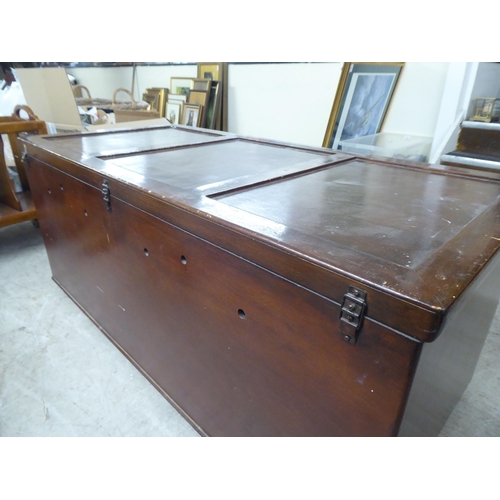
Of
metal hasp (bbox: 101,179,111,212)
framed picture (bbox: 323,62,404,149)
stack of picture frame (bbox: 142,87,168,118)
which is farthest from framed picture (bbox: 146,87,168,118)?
metal hasp (bbox: 101,179,111,212)

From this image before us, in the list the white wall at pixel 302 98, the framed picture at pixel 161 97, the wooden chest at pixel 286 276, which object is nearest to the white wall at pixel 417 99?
the white wall at pixel 302 98

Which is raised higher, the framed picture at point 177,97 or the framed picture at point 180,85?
the framed picture at point 180,85

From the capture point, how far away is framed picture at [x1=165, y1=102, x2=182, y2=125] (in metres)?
3.16

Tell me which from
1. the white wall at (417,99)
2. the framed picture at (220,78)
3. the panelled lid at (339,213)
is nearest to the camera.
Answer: the panelled lid at (339,213)

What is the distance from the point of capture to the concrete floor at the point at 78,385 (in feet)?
3.59

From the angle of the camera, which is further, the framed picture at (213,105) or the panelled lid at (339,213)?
the framed picture at (213,105)

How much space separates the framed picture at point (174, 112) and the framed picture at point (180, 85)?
0.43 ft

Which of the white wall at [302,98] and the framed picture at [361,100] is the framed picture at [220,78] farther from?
the framed picture at [361,100]

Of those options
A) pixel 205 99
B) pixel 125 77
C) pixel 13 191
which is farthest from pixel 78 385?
pixel 125 77

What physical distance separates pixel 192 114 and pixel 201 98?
15 centimetres

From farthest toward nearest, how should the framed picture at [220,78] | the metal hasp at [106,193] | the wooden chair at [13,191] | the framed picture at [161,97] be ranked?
the framed picture at [161,97] → the framed picture at [220,78] → the wooden chair at [13,191] → the metal hasp at [106,193]

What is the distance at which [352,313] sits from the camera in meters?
0.53

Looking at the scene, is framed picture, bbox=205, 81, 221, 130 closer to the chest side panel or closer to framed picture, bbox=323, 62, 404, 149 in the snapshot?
framed picture, bbox=323, 62, 404, 149

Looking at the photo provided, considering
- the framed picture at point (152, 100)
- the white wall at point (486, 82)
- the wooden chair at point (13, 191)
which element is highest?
the white wall at point (486, 82)
